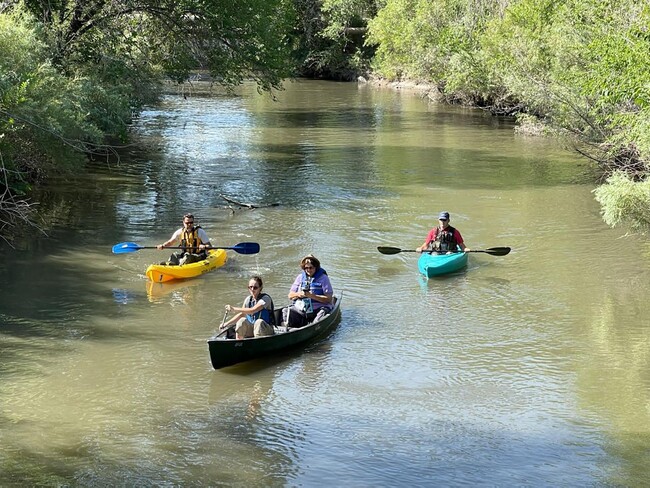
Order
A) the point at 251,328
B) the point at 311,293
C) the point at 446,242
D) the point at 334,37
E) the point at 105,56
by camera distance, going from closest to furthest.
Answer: the point at 251,328 < the point at 311,293 < the point at 446,242 < the point at 105,56 < the point at 334,37

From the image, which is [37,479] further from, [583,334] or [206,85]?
[206,85]

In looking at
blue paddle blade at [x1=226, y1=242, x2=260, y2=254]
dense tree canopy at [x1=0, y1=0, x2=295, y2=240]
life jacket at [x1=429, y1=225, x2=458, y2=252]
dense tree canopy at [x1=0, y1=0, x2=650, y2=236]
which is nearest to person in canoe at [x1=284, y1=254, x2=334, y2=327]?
blue paddle blade at [x1=226, y1=242, x2=260, y2=254]

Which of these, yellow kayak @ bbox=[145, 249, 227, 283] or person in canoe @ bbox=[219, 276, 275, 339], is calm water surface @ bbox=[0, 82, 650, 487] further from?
person in canoe @ bbox=[219, 276, 275, 339]

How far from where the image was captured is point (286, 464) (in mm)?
9609

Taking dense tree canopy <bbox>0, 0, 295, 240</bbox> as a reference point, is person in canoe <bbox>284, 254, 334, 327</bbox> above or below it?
below

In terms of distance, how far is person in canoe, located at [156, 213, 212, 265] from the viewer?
16.5 meters

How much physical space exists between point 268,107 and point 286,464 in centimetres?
3409

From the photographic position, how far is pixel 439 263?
16.4 m

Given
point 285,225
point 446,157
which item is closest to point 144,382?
point 285,225

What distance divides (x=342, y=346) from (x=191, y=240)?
4612 mm

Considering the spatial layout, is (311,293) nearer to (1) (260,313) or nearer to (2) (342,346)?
(2) (342,346)

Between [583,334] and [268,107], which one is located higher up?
[268,107]

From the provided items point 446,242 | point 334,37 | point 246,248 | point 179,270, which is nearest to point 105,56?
point 246,248

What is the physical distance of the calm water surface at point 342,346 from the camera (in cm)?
971
